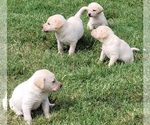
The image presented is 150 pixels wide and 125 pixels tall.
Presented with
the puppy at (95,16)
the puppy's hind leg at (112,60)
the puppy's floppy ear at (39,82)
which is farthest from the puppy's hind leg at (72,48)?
the puppy's floppy ear at (39,82)

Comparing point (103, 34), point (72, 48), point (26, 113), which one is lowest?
point (72, 48)

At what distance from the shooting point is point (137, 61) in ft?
22.7

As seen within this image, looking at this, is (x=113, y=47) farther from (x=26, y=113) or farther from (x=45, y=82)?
(x=26, y=113)

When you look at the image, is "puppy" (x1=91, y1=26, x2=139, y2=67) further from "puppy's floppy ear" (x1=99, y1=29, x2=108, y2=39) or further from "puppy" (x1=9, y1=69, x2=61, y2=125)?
"puppy" (x1=9, y1=69, x2=61, y2=125)

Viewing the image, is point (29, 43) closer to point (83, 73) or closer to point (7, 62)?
point (7, 62)

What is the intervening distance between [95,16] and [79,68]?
5.63 feet

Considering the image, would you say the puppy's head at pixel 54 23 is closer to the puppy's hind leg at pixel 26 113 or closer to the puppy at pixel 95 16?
the puppy at pixel 95 16

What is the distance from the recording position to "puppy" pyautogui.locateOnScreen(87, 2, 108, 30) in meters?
7.92

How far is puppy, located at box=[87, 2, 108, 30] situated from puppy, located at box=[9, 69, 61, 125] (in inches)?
114

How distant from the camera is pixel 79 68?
258 inches

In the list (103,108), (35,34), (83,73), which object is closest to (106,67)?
(83,73)

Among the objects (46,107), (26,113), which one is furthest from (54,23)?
(26,113)

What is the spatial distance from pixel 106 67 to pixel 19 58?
1.24 m

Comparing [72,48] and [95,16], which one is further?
[95,16]
